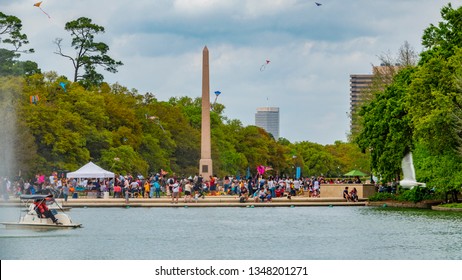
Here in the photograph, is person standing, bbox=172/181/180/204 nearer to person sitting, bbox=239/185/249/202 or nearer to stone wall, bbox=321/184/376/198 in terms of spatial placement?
person sitting, bbox=239/185/249/202

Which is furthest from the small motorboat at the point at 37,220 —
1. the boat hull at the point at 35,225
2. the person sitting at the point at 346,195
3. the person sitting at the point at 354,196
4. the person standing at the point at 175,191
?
the person sitting at the point at 346,195

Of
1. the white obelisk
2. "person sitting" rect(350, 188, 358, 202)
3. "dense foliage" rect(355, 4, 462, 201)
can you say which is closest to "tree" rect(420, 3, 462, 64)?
"dense foliage" rect(355, 4, 462, 201)

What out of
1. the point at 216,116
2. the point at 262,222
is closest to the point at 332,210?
the point at 262,222

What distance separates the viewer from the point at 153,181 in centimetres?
9156

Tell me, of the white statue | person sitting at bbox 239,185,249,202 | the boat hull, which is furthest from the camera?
person sitting at bbox 239,185,249,202

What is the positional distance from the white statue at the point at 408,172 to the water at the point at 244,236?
7427 millimetres

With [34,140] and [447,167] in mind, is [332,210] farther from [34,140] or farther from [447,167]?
[34,140]

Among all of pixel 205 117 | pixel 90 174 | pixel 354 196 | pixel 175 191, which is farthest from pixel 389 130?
pixel 205 117

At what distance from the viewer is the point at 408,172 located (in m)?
80.5

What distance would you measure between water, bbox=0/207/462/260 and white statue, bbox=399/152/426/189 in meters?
7.43

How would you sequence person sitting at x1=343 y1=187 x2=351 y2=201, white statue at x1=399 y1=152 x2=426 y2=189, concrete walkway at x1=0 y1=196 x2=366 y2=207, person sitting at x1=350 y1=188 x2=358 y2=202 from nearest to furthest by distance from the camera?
concrete walkway at x1=0 y1=196 x2=366 y2=207, white statue at x1=399 y1=152 x2=426 y2=189, person sitting at x1=350 y1=188 x2=358 y2=202, person sitting at x1=343 y1=187 x2=351 y2=201

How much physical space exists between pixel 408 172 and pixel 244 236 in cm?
2807

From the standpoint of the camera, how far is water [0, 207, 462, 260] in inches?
1844
